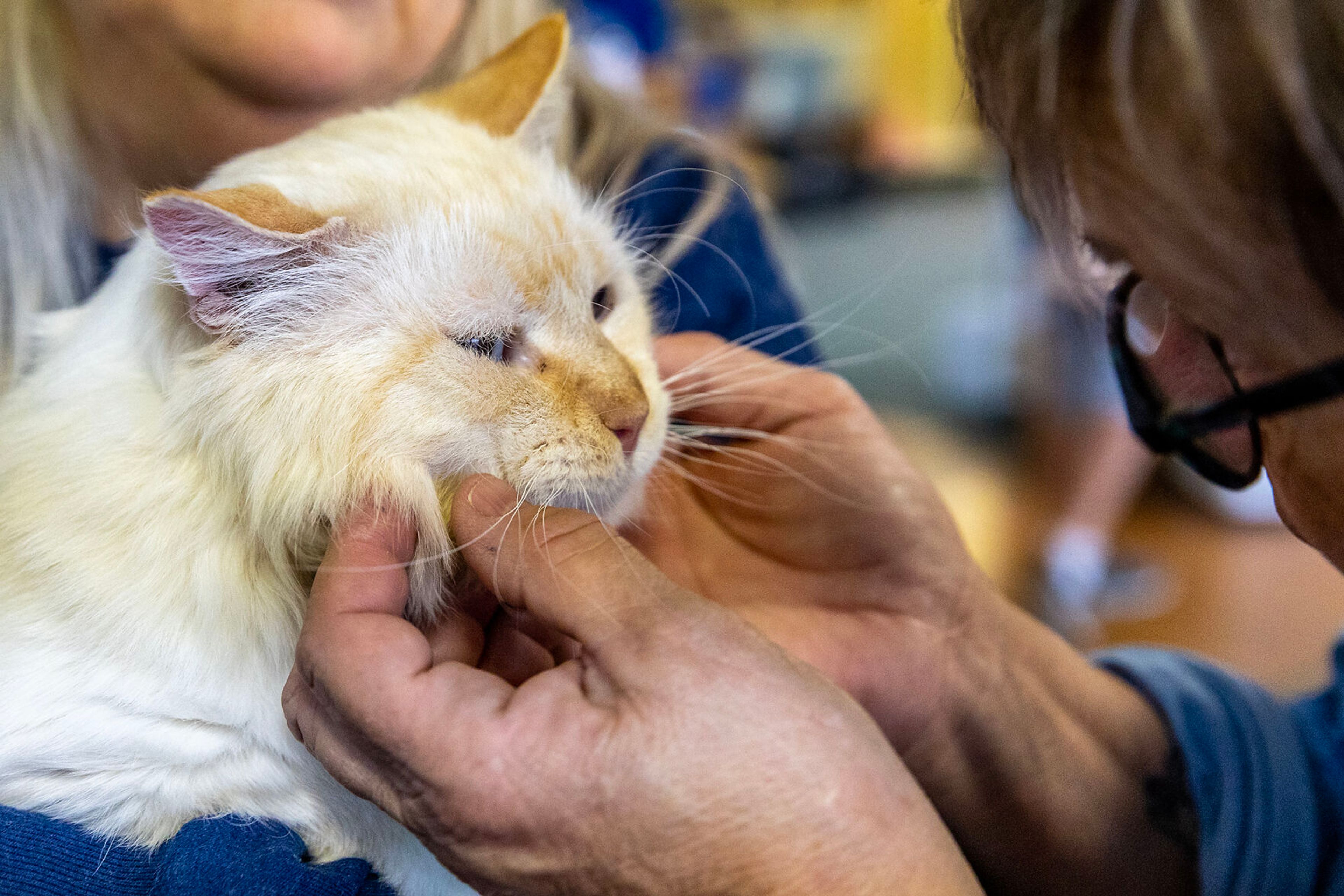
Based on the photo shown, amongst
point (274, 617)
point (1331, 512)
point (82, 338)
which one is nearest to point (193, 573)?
point (274, 617)

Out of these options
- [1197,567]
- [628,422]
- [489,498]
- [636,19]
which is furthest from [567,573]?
[636,19]

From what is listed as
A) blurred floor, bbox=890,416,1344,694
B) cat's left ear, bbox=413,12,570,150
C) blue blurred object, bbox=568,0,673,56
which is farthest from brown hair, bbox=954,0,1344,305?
blue blurred object, bbox=568,0,673,56

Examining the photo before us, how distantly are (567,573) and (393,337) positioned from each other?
258 mm

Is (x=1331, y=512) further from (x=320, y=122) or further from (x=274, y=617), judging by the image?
(x=320, y=122)

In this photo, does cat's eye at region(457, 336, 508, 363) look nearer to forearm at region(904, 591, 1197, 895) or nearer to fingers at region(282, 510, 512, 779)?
fingers at region(282, 510, 512, 779)

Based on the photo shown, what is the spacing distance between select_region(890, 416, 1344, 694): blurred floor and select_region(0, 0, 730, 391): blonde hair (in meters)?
1.64

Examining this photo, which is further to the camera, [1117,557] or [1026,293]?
[1026,293]

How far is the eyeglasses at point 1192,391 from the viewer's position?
70 centimetres

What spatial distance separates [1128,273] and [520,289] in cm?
52

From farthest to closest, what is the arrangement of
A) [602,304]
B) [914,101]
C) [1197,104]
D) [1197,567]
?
1. [914,101]
2. [1197,567]
3. [602,304]
4. [1197,104]

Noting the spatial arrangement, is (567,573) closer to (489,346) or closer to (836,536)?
(489,346)

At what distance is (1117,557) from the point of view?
3496mm

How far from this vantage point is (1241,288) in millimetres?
623

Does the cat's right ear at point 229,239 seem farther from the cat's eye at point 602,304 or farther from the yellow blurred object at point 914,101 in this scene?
the yellow blurred object at point 914,101
